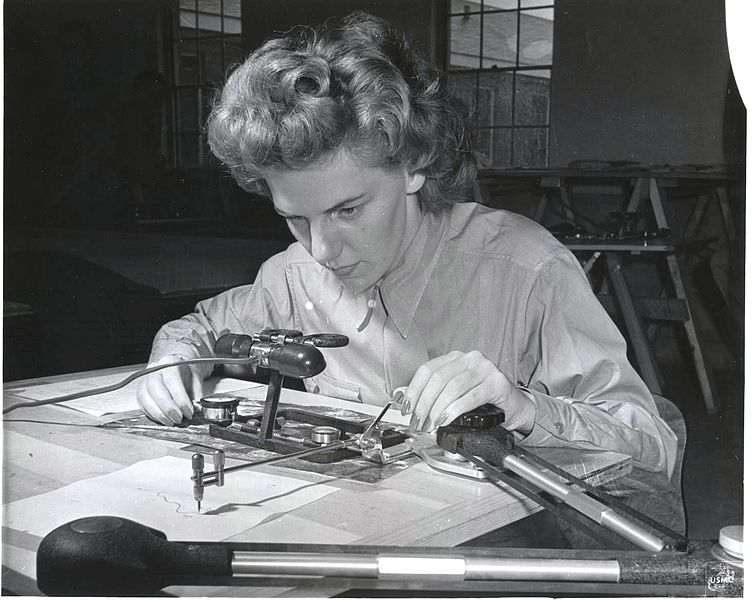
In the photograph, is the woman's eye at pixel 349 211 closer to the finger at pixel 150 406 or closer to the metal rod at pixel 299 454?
the metal rod at pixel 299 454

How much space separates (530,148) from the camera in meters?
1.30

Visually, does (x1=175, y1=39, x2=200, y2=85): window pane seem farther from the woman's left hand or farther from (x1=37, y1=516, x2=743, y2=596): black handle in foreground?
(x1=37, y1=516, x2=743, y2=596): black handle in foreground

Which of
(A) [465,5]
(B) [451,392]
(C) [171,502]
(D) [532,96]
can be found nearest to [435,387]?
(B) [451,392]

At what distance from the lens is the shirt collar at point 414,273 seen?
1398mm

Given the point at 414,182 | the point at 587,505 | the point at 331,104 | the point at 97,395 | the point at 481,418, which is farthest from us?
the point at 97,395

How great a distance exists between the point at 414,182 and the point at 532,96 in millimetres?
242

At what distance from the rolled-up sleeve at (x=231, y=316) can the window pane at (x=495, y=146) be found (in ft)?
1.34

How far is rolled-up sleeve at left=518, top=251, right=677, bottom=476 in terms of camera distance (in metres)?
1.25

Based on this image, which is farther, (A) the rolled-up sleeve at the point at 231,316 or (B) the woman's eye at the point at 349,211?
(A) the rolled-up sleeve at the point at 231,316

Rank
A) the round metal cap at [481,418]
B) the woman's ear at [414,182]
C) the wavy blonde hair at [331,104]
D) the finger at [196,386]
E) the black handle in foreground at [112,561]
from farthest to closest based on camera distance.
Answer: the finger at [196,386] < the woman's ear at [414,182] < the wavy blonde hair at [331,104] < the round metal cap at [481,418] < the black handle in foreground at [112,561]

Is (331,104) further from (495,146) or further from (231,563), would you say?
(231,563)

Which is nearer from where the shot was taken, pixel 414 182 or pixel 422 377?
pixel 422 377

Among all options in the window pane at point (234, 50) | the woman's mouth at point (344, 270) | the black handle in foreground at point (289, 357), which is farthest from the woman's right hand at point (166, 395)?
the window pane at point (234, 50)

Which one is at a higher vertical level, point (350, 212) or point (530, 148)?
point (530, 148)
